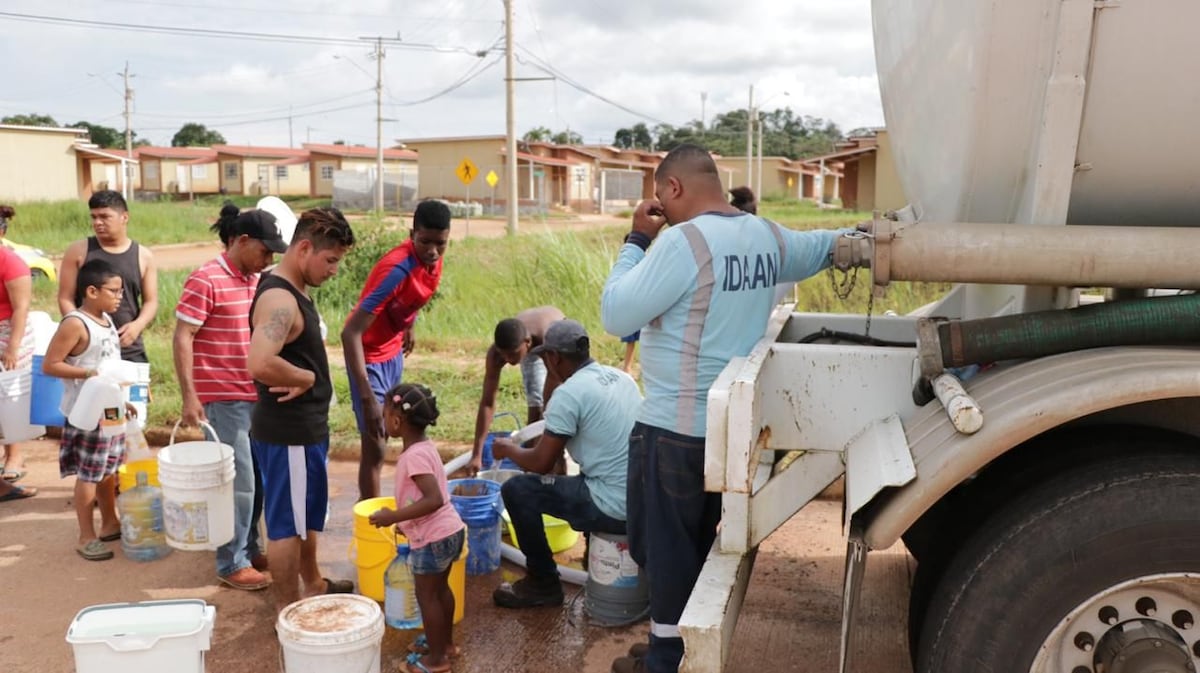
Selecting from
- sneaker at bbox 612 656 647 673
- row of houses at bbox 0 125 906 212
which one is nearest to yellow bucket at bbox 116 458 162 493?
sneaker at bbox 612 656 647 673

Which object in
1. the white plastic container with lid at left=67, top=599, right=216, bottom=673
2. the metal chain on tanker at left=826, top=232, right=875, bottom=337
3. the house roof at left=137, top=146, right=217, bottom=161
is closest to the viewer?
the metal chain on tanker at left=826, top=232, right=875, bottom=337

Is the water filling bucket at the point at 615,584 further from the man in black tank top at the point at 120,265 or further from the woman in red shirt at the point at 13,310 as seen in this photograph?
the woman in red shirt at the point at 13,310

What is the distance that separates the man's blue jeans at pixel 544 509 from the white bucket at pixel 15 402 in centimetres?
325

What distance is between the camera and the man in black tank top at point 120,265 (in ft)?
18.1

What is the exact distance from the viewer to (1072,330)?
2627 mm

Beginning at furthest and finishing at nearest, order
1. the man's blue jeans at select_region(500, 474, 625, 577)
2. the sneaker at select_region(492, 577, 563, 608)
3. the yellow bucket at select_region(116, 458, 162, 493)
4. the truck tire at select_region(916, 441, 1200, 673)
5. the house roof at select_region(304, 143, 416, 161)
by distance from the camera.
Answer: the house roof at select_region(304, 143, 416, 161), the yellow bucket at select_region(116, 458, 162, 493), the sneaker at select_region(492, 577, 563, 608), the man's blue jeans at select_region(500, 474, 625, 577), the truck tire at select_region(916, 441, 1200, 673)

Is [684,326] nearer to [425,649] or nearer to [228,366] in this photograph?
[425,649]

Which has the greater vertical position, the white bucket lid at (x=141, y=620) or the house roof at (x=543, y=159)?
the house roof at (x=543, y=159)

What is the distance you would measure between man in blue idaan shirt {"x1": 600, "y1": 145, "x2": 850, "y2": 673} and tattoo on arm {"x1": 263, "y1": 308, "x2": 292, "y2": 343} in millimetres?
1449

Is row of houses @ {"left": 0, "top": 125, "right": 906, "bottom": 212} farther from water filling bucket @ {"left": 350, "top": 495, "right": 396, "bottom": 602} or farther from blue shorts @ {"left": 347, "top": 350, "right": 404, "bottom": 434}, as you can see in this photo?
water filling bucket @ {"left": 350, "top": 495, "right": 396, "bottom": 602}

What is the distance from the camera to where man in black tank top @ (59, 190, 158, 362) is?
217 inches

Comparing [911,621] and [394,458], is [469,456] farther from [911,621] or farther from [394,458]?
[911,621]

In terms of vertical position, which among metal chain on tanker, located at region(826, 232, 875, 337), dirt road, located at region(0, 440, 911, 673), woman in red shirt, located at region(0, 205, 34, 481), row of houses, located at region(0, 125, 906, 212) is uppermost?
row of houses, located at region(0, 125, 906, 212)

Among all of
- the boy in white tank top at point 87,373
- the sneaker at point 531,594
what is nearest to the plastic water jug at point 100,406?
the boy in white tank top at point 87,373
